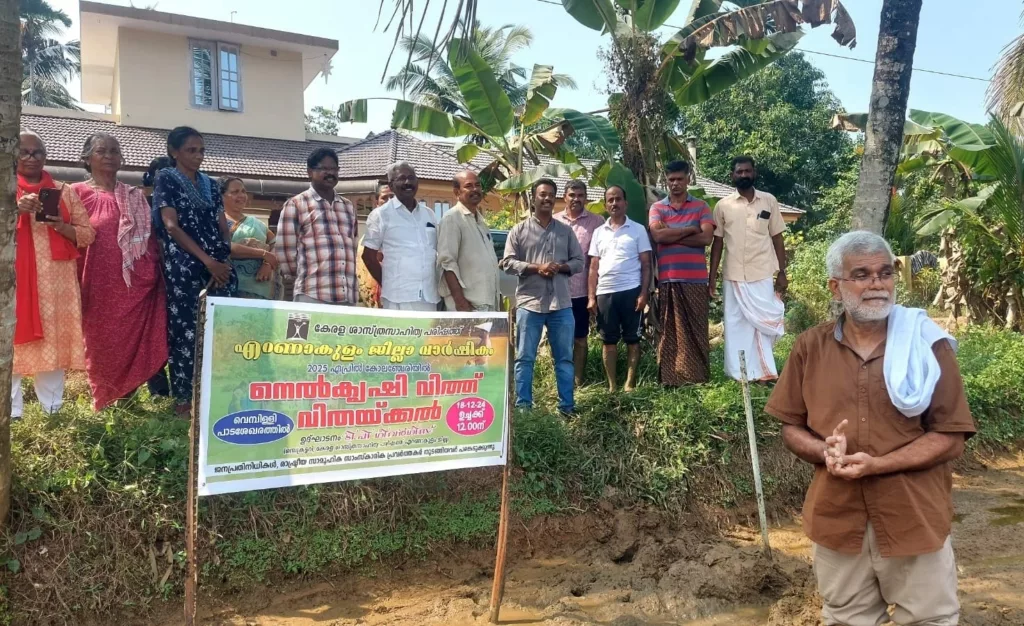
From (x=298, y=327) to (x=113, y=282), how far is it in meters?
1.97

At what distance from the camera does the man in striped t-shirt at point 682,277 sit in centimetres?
588

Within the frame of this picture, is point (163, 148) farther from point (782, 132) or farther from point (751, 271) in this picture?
point (782, 132)

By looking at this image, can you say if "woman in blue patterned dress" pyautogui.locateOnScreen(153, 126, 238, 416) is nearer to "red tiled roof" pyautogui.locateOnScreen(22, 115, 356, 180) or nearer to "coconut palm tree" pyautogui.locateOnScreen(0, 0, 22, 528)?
"coconut palm tree" pyautogui.locateOnScreen(0, 0, 22, 528)

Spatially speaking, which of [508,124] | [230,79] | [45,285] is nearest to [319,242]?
[45,285]

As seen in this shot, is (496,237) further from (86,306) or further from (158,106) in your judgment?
(158,106)

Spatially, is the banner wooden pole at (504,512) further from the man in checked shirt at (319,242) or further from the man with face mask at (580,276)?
the man with face mask at (580,276)

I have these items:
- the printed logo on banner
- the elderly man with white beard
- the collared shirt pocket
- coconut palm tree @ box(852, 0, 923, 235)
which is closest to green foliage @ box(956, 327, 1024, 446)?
coconut palm tree @ box(852, 0, 923, 235)

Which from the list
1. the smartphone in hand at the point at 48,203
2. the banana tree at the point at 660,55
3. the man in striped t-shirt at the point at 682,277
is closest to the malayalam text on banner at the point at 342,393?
the smartphone in hand at the point at 48,203

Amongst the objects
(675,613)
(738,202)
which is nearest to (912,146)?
(738,202)

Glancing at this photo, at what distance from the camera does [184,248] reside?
4.46m

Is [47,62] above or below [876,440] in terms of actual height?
above

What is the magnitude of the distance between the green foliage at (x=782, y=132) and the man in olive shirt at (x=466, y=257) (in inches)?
667

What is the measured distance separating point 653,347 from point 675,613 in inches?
132

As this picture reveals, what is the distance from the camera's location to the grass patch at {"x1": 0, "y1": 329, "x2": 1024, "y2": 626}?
12.0 ft
